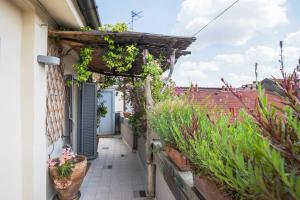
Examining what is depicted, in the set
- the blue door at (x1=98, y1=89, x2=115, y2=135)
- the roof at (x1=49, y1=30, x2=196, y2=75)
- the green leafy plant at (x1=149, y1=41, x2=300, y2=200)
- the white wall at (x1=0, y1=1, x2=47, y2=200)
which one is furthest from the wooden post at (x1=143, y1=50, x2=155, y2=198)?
the blue door at (x1=98, y1=89, x2=115, y2=135)

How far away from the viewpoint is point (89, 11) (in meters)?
3.93

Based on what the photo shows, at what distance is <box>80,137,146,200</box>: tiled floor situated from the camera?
3941 mm

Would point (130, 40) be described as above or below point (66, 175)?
above

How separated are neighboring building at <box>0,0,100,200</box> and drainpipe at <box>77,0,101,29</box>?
0.59 metres

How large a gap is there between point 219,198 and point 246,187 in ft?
1.32

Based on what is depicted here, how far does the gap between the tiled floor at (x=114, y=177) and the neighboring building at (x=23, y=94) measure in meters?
1.30

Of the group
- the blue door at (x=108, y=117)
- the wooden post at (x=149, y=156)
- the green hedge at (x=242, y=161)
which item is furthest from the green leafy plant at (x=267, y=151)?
the blue door at (x=108, y=117)

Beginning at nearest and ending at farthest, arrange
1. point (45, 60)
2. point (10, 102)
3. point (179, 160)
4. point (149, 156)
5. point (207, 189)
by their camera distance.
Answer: point (207, 189) → point (179, 160) → point (10, 102) → point (45, 60) → point (149, 156)

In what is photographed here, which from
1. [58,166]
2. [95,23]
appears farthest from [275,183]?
[95,23]

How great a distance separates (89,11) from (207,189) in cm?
368

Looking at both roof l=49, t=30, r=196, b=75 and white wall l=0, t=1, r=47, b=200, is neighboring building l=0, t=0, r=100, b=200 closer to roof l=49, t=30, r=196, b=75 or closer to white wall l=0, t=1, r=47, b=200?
white wall l=0, t=1, r=47, b=200

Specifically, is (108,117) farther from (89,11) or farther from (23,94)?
(23,94)

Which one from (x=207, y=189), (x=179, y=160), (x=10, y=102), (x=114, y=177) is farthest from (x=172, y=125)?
(x=114, y=177)

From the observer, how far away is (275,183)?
674mm
